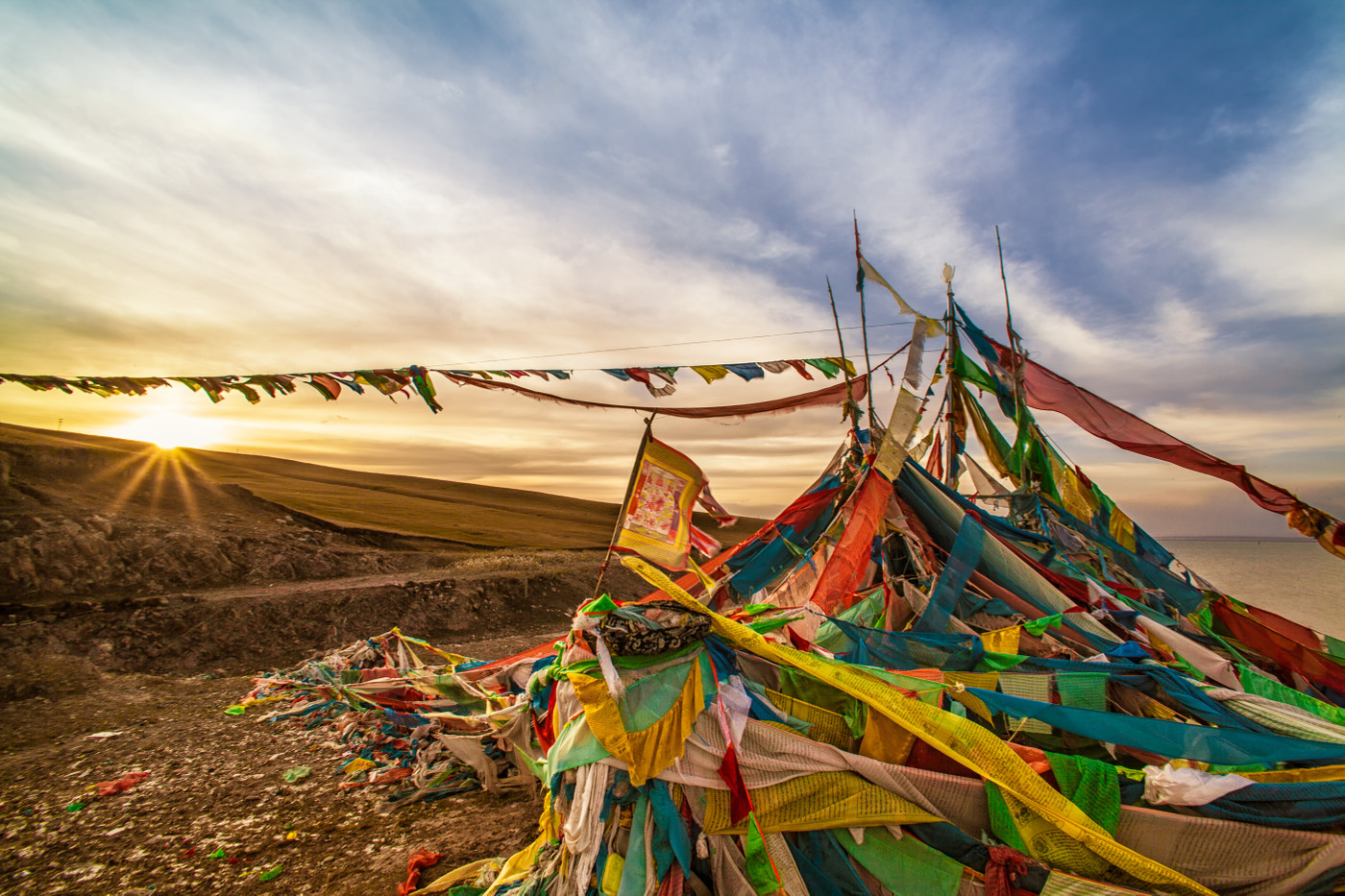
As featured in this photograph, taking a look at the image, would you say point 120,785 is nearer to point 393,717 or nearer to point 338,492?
point 393,717

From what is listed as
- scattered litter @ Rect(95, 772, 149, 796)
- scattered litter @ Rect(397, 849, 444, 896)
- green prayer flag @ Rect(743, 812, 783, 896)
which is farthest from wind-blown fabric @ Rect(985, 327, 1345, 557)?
scattered litter @ Rect(95, 772, 149, 796)

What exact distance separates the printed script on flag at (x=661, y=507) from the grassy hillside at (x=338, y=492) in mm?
6560

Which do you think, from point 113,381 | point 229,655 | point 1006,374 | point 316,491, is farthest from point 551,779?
point 316,491

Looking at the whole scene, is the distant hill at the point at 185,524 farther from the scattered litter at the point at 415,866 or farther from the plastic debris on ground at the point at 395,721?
the scattered litter at the point at 415,866

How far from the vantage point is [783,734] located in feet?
11.3

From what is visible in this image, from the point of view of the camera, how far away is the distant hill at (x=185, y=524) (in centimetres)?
1434

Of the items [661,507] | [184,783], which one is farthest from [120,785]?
[661,507]

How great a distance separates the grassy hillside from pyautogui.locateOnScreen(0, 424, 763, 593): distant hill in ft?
0.30

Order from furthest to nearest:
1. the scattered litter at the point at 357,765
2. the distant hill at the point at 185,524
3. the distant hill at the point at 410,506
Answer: the distant hill at the point at 410,506
the distant hill at the point at 185,524
the scattered litter at the point at 357,765

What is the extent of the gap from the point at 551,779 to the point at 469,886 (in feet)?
4.22

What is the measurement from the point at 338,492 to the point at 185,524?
13503mm

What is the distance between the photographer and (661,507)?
609 cm

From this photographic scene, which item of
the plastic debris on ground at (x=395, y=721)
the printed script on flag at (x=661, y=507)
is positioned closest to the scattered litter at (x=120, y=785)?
the plastic debris on ground at (x=395, y=721)

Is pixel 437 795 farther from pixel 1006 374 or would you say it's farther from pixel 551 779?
pixel 1006 374
